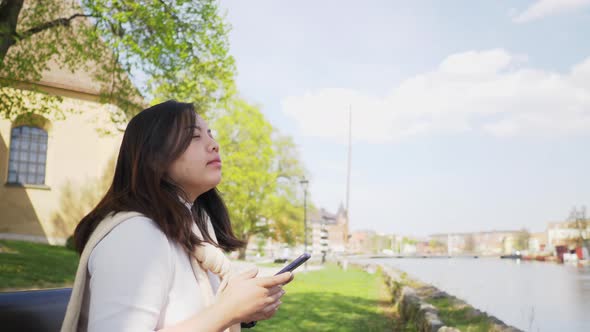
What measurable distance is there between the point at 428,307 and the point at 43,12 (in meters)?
11.7

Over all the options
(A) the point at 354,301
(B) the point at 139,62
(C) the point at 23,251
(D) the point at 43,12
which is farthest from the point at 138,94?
(A) the point at 354,301

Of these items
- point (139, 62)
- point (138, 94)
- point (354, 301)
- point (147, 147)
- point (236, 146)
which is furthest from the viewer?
point (236, 146)

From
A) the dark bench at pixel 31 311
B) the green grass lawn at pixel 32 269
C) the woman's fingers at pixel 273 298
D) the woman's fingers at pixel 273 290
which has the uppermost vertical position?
the woman's fingers at pixel 273 290

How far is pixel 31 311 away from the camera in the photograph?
1.92 meters

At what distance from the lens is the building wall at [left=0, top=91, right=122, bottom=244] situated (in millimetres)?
20375

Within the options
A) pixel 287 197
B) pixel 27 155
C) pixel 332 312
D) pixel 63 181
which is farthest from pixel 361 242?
pixel 332 312

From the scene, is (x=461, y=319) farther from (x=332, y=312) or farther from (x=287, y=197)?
(x=287, y=197)

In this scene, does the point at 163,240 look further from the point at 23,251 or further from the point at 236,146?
the point at 236,146

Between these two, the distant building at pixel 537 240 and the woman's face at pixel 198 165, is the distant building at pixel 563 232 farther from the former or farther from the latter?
the woman's face at pixel 198 165

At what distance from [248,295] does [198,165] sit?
45cm

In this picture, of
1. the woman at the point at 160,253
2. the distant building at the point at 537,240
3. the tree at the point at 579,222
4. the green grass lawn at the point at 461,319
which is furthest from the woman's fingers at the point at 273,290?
the distant building at the point at 537,240

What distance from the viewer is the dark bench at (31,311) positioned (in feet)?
6.03

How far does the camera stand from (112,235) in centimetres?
129

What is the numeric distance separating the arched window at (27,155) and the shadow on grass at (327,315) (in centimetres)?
1434
